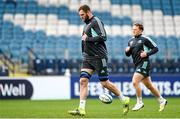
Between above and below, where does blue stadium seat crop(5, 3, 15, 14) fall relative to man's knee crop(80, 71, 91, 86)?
above

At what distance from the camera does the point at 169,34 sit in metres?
29.8

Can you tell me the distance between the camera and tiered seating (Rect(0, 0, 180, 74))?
26.9 m

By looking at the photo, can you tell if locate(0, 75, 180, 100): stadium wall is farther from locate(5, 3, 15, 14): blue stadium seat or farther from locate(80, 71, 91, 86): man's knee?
locate(80, 71, 91, 86): man's knee

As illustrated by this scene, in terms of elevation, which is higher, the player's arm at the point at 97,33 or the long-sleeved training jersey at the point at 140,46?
the player's arm at the point at 97,33

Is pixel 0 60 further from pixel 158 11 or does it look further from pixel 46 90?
pixel 158 11

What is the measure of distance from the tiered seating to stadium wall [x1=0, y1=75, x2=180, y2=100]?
2.92m

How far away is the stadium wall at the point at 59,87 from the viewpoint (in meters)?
22.1

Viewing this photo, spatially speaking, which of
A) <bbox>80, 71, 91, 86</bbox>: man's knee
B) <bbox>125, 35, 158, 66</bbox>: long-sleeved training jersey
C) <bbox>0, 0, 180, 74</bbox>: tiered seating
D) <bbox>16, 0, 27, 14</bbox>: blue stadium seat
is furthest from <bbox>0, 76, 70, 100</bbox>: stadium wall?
<bbox>80, 71, 91, 86</bbox>: man's knee

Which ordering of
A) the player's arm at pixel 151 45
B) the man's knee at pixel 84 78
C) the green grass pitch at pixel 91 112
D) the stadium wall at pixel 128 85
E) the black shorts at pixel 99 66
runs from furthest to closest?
the stadium wall at pixel 128 85, the player's arm at pixel 151 45, the black shorts at pixel 99 66, the man's knee at pixel 84 78, the green grass pitch at pixel 91 112

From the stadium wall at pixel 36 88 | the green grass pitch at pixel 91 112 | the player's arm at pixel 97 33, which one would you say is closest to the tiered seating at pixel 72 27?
the stadium wall at pixel 36 88

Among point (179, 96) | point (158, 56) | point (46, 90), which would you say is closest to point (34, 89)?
point (46, 90)

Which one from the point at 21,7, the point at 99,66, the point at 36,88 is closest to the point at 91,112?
the point at 99,66

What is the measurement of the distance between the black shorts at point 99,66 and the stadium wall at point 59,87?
34.0 ft

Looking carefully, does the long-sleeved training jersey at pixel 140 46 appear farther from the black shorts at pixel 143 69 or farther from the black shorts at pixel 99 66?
the black shorts at pixel 99 66
